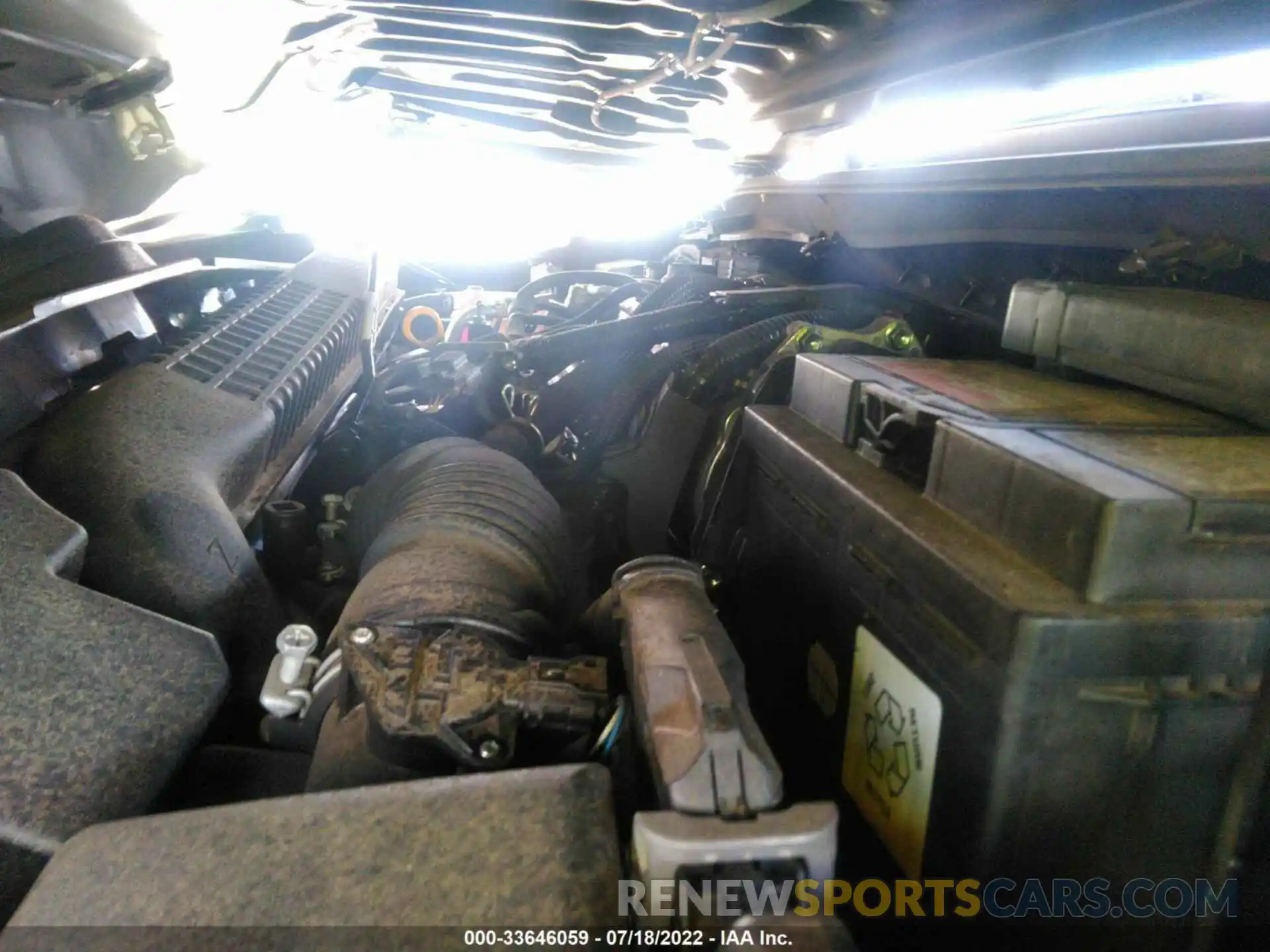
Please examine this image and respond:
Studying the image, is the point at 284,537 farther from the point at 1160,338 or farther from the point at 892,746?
the point at 1160,338

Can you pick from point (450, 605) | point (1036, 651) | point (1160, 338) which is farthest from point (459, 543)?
point (1160, 338)

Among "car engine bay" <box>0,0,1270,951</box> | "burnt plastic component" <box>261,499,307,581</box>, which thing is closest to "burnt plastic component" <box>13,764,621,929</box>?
"car engine bay" <box>0,0,1270,951</box>

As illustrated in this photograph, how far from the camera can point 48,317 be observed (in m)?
0.93

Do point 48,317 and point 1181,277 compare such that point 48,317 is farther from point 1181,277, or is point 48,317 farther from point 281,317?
point 1181,277

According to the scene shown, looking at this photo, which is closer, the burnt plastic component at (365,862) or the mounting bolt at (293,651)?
the burnt plastic component at (365,862)

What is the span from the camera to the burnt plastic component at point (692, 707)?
0.43 meters

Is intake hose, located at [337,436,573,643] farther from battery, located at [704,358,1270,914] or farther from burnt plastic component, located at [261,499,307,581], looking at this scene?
battery, located at [704,358,1270,914]

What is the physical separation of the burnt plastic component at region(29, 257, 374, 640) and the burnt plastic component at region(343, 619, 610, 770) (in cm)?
32

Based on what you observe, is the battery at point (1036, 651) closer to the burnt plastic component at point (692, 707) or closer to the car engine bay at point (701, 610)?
the car engine bay at point (701, 610)

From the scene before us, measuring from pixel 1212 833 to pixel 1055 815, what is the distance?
0.10 metres

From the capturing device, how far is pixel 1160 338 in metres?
0.67

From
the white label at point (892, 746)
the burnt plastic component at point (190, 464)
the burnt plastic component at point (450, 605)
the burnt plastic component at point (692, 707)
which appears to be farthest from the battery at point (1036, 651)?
the burnt plastic component at point (190, 464)

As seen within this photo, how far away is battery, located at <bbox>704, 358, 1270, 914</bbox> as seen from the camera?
0.43 m

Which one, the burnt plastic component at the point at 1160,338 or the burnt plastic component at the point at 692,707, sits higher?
the burnt plastic component at the point at 1160,338
